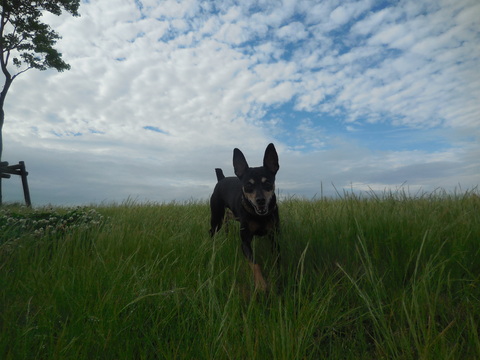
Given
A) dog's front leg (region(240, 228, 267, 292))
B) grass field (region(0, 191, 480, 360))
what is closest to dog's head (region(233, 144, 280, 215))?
dog's front leg (region(240, 228, 267, 292))

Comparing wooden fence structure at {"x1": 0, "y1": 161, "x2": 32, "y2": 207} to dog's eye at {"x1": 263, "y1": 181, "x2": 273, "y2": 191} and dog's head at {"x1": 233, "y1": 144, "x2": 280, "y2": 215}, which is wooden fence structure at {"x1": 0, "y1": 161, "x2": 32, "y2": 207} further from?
dog's eye at {"x1": 263, "y1": 181, "x2": 273, "y2": 191}

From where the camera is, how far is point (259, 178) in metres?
4.42

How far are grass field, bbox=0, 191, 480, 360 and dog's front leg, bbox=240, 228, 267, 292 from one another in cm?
9

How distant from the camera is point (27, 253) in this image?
3.84 m

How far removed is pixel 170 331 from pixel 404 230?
8.18ft

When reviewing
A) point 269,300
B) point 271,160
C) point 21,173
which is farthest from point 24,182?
point 269,300

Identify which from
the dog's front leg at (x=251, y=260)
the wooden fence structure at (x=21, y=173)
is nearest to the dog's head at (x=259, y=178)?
the dog's front leg at (x=251, y=260)

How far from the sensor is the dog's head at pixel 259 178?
4086 millimetres

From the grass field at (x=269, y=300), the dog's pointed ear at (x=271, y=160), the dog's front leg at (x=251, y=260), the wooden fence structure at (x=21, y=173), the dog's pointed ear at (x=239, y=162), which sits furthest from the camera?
the wooden fence structure at (x=21, y=173)

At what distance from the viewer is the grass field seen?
2.08m

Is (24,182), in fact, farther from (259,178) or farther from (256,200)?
(256,200)

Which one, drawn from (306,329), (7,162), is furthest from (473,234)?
(7,162)

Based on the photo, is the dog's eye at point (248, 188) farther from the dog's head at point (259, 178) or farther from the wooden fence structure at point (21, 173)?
the wooden fence structure at point (21, 173)

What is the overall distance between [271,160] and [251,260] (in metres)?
1.59
